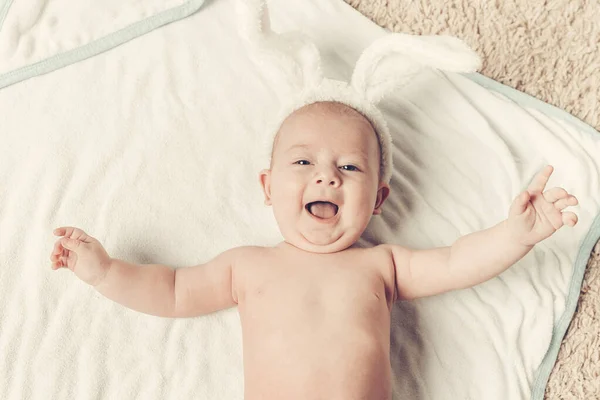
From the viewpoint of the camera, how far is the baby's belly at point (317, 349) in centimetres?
110

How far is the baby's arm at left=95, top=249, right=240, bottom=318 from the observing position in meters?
1.18

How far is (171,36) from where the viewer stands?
146 centimetres

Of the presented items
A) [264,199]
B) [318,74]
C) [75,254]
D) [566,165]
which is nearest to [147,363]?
[75,254]

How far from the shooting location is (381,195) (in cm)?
130

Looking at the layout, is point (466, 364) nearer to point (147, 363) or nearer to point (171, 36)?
point (147, 363)

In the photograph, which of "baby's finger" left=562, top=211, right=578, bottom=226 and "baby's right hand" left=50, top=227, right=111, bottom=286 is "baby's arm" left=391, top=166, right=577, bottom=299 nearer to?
"baby's finger" left=562, top=211, right=578, bottom=226

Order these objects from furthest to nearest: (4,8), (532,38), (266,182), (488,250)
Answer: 1. (532,38)
2. (4,8)
3. (266,182)
4. (488,250)

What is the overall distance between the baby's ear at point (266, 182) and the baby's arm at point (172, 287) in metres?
0.12

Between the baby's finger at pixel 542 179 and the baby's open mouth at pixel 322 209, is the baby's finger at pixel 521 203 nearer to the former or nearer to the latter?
the baby's finger at pixel 542 179

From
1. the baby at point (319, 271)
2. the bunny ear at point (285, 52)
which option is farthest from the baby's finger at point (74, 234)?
the bunny ear at point (285, 52)

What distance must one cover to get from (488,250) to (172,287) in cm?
58

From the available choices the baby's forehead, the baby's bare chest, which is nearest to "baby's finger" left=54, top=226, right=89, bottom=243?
the baby's bare chest

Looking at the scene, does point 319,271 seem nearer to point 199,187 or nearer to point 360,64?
point 199,187

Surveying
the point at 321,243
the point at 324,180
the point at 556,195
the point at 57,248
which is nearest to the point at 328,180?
the point at 324,180
